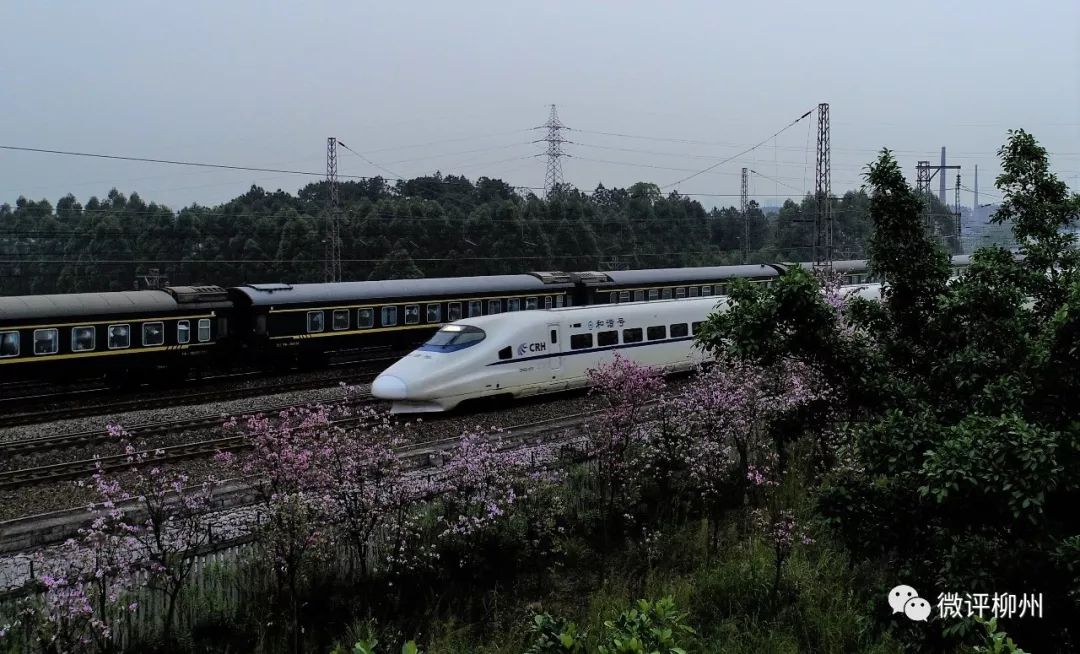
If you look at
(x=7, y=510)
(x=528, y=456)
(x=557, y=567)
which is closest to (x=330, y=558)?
(x=557, y=567)

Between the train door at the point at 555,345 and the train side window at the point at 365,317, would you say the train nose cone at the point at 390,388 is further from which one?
the train side window at the point at 365,317

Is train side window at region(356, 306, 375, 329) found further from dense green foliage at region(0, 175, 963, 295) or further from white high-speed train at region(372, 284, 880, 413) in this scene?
dense green foliage at region(0, 175, 963, 295)

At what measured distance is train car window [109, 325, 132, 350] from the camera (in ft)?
69.6

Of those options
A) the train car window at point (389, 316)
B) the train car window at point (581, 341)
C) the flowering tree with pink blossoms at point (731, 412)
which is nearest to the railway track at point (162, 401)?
the train car window at point (389, 316)

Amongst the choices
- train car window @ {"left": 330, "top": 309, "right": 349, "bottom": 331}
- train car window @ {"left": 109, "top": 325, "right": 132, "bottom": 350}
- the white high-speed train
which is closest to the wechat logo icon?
the white high-speed train

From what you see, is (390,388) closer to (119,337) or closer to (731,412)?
(731,412)

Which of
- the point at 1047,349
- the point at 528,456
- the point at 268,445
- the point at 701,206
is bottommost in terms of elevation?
the point at 528,456

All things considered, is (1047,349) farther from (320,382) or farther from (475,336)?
(320,382)

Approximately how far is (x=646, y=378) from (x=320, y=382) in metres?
11.8

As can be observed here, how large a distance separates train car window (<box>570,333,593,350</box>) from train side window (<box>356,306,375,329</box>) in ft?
25.8

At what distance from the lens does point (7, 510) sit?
12.6 m

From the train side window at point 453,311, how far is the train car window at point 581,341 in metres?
7.73

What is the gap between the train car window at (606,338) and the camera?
21.0m

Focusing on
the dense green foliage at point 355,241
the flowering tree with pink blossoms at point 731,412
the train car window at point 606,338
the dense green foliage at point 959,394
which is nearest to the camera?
the dense green foliage at point 959,394
